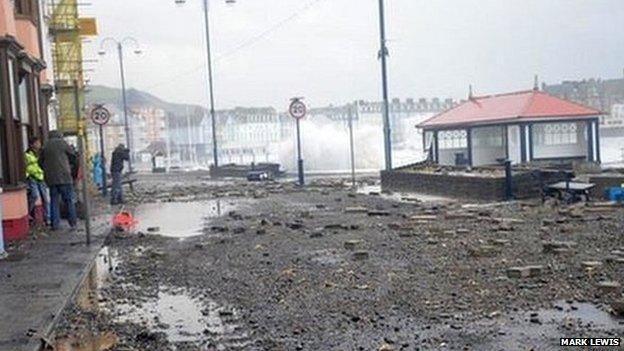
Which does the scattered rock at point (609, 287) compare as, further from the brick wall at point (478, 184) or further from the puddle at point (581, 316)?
the brick wall at point (478, 184)

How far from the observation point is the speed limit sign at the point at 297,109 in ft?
88.9

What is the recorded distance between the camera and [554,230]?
13.4 meters

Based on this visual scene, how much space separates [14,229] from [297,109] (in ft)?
45.9

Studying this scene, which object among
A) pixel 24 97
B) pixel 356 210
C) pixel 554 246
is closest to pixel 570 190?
pixel 356 210

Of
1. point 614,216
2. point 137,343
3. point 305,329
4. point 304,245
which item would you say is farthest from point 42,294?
point 614,216

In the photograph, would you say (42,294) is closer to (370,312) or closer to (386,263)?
(370,312)

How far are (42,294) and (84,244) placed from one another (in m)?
4.80

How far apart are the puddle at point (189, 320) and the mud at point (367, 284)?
0.02 metres

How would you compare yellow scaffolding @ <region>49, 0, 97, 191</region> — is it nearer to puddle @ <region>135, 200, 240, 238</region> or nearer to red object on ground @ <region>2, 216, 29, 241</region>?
puddle @ <region>135, 200, 240, 238</region>

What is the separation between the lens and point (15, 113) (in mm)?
15969

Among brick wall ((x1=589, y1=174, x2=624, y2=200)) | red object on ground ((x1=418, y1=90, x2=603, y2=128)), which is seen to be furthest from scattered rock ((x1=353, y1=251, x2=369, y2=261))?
red object on ground ((x1=418, y1=90, x2=603, y2=128))

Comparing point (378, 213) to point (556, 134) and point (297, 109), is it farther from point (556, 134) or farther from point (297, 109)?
point (556, 134)

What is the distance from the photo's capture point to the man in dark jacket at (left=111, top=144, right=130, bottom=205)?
77.0ft

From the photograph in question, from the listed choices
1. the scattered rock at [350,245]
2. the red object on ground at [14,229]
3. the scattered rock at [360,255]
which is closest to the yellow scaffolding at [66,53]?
the red object on ground at [14,229]
